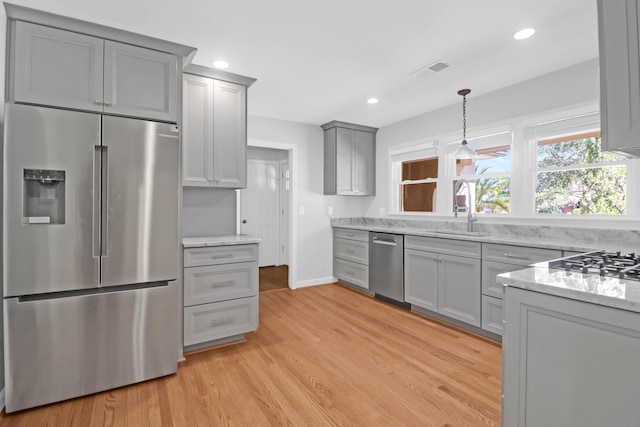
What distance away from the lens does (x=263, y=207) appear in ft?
20.5

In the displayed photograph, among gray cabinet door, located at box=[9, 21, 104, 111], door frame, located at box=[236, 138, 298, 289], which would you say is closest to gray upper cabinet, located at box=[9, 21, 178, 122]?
gray cabinet door, located at box=[9, 21, 104, 111]

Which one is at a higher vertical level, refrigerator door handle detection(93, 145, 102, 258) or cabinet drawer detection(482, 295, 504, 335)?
refrigerator door handle detection(93, 145, 102, 258)

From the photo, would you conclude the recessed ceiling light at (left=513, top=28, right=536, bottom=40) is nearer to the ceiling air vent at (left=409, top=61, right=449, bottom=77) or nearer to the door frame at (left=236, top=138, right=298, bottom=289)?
the ceiling air vent at (left=409, top=61, right=449, bottom=77)

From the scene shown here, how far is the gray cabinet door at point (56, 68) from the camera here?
1896 mm

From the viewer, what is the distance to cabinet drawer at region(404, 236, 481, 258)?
3.05 metres

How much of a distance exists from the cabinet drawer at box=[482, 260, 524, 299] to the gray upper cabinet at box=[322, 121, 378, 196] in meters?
2.36

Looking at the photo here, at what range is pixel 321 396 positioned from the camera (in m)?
2.03

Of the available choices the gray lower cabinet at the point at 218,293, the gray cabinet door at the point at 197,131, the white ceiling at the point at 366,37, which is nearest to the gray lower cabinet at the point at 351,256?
the gray lower cabinet at the point at 218,293

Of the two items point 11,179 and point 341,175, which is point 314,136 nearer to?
point 341,175

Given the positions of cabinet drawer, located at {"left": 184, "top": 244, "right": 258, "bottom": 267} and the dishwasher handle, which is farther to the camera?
the dishwasher handle

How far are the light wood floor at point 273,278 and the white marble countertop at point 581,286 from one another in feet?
12.3

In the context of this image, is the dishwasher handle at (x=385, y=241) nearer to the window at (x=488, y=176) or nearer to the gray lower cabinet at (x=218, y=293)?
the window at (x=488, y=176)

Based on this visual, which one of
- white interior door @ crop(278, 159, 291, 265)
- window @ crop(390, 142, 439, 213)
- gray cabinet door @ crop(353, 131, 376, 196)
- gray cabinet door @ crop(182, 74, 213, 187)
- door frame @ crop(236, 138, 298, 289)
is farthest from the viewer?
white interior door @ crop(278, 159, 291, 265)

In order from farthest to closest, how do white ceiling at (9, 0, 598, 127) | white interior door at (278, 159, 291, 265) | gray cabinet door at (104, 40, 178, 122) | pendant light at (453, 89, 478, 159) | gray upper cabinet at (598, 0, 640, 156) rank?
1. white interior door at (278, 159, 291, 265)
2. pendant light at (453, 89, 478, 159)
3. gray cabinet door at (104, 40, 178, 122)
4. white ceiling at (9, 0, 598, 127)
5. gray upper cabinet at (598, 0, 640, 156)
